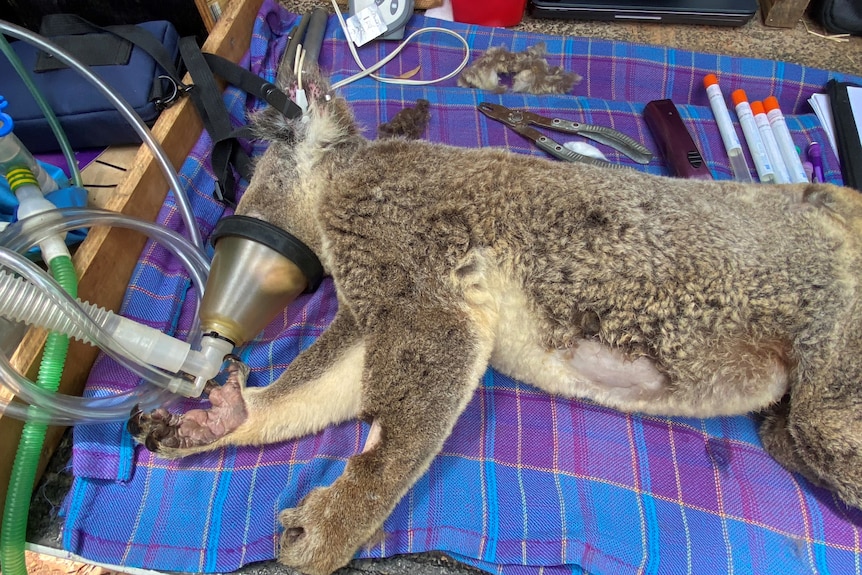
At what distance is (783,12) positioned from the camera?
309cm

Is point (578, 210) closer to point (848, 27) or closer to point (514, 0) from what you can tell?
point (514, 0)

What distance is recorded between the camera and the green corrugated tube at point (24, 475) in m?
1.53

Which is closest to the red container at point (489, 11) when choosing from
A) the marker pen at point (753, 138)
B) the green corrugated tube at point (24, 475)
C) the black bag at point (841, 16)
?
the marker pen at point (753, 138)

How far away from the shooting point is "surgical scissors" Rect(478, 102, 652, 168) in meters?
2.45

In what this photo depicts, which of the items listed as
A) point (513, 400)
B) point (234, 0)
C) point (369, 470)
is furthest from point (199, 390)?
point (234, 0)

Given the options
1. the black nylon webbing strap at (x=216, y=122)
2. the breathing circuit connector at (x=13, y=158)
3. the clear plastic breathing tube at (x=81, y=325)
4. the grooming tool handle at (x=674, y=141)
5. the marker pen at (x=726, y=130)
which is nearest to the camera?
the clear plastic breathing tube at (x=81, y=325)

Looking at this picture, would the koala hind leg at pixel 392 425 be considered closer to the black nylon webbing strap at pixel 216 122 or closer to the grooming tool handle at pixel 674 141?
the black nylon webbing strap at pixel 216 122

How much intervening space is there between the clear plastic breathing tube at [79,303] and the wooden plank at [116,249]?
10 cm

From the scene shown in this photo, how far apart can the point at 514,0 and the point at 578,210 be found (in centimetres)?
191

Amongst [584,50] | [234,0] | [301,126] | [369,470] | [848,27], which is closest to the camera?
[369,470]

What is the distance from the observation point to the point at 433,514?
1.73m

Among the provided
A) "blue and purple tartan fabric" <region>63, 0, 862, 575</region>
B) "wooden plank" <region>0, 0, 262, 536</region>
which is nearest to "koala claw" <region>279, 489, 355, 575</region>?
"blue and purple tartan fabric" <region>63, 0, 862, 575</region>

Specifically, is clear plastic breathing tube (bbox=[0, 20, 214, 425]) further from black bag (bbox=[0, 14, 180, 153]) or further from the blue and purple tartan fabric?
black bag (bbox=[0, 14, 180, 153])

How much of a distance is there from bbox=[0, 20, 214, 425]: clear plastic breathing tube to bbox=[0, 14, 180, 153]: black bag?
33cm
